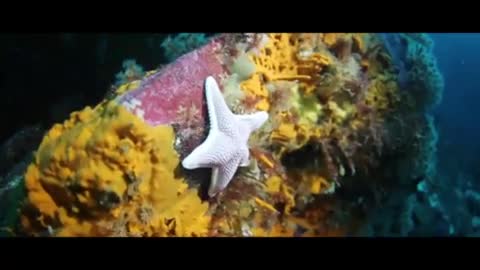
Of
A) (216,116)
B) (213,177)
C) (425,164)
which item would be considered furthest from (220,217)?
(425,164)

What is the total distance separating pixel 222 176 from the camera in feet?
10.3

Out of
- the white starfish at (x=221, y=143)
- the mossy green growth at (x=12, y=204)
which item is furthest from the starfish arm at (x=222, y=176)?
the mossy green growth at (x=12, y=204)

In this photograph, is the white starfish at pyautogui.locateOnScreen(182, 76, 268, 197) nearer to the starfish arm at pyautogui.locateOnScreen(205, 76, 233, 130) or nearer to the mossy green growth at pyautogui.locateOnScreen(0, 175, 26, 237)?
the starfish arm at pyautogui.locateOnScreen(205, 76, 233, 130)

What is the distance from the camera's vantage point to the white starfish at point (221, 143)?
10.1 ft

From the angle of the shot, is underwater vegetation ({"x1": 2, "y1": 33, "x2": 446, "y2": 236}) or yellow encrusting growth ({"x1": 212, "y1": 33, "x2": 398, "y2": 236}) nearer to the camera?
underwater vegetation ({"x1": 2, "y1": 33, "x2": 446, "y2": 236})

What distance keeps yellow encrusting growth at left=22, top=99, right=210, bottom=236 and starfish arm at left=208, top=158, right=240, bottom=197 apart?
7 cm

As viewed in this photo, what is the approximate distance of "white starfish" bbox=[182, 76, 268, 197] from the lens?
309cm

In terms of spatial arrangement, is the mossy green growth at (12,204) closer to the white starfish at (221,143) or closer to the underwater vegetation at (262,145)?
the underwater vegetation at (262,145)

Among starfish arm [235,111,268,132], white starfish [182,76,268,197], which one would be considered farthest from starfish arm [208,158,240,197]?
starfish arm [235,111,268,132]

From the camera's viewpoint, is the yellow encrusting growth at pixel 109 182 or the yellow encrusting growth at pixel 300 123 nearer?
the yellow encrusting growth at pixel 109 182

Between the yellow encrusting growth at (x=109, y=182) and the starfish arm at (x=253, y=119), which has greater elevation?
the starfish arm at (x=253, y=119)

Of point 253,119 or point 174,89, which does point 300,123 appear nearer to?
point 253,119

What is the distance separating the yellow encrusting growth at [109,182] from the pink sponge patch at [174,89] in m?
0.05

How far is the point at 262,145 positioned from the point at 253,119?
11 centimetres
